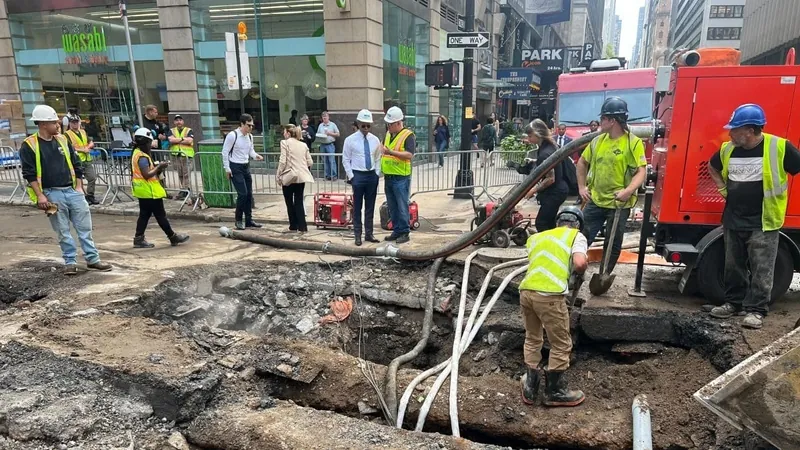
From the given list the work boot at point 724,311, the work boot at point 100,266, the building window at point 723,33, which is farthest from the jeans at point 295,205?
the building window at point 723,33

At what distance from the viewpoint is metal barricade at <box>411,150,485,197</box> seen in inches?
429

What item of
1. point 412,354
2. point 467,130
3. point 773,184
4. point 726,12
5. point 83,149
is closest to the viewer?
point 773,184

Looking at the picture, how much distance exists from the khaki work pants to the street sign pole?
6538mm

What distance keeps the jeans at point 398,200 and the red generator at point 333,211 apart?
122 cm

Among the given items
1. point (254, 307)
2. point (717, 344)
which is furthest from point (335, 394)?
point (717, 344)

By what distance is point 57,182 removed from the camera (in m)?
5.94

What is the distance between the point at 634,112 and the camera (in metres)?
11.8

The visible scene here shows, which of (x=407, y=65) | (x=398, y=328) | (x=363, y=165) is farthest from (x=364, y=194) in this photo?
(x=407, y=65)

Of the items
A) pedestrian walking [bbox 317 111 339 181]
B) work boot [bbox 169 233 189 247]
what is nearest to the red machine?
work boot [bbox 169 233 189 247]

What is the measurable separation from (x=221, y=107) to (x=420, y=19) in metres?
7.57

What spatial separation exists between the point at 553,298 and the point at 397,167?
12.5 ft

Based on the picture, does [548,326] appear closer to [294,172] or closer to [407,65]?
[294,172]

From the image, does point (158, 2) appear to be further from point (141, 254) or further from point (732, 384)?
point (732, 384)

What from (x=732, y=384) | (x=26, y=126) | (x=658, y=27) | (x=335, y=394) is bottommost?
(x=335, y=394)
